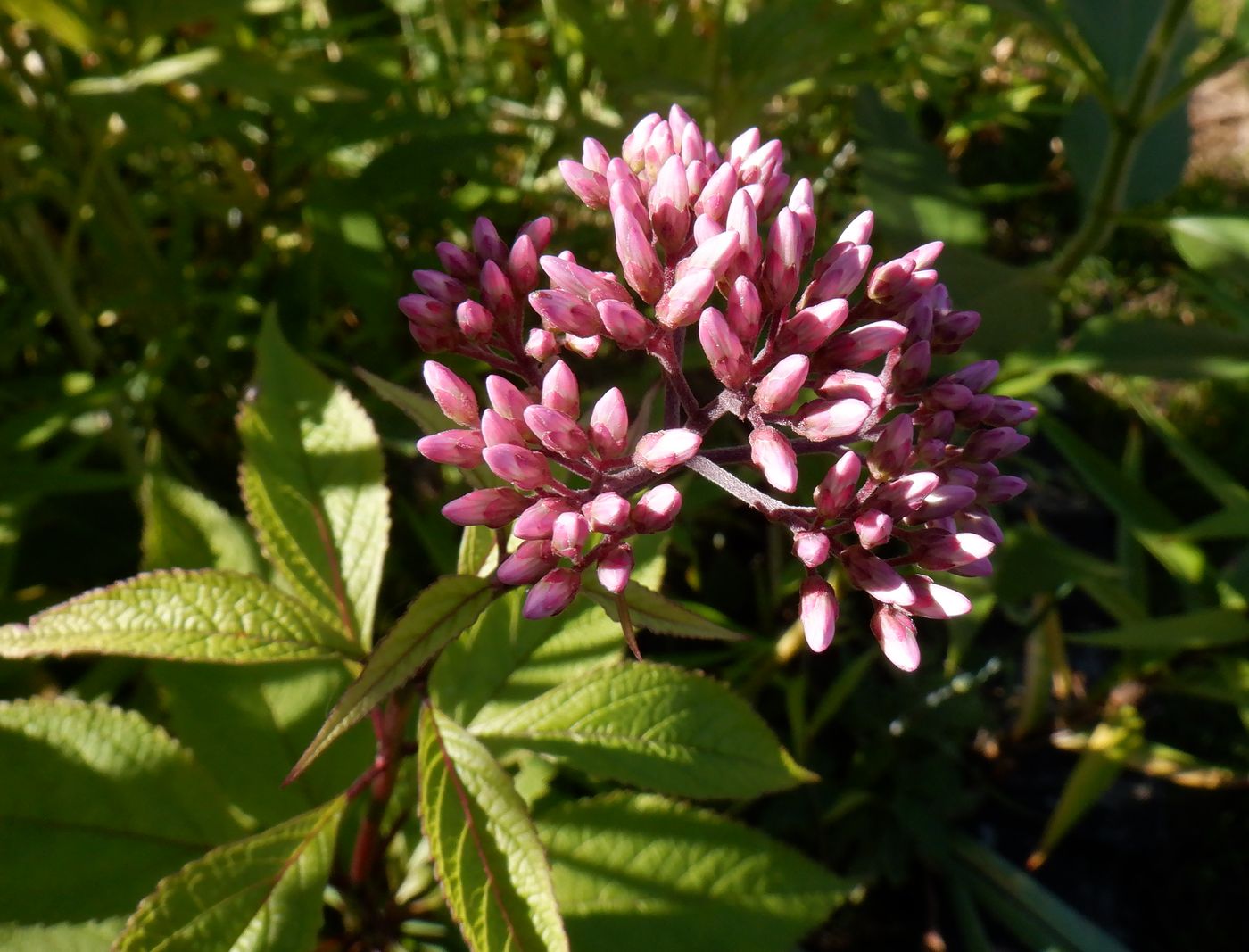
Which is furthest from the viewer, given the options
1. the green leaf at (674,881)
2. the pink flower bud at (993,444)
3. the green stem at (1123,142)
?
the green stem at (1123,142)

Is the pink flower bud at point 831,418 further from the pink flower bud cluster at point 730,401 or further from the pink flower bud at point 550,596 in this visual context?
the pink flower bud at point 550,596

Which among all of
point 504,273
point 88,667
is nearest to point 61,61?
point 88,667

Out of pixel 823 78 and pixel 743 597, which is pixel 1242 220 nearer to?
pixel 823 78

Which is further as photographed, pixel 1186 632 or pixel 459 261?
pixel 1186 632

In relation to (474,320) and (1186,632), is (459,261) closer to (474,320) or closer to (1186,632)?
(474,320)

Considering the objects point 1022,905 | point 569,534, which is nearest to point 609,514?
point 569,534

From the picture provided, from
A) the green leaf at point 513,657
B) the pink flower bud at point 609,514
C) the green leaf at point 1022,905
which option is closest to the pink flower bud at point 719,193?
the pink flower bud at point 609,514
